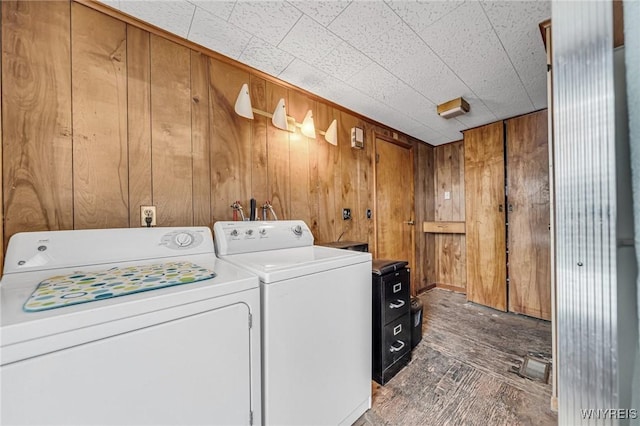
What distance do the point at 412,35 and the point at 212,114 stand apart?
52.5 inches

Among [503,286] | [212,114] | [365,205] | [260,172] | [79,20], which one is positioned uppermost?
[79,20]

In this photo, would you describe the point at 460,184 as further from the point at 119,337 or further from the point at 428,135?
the point at 119,337

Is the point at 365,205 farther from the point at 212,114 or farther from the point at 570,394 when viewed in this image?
the point at 570,394

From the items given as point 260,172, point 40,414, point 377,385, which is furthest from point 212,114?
point 377,385

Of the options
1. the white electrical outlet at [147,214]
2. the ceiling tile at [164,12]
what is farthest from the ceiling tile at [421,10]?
the white electrical outlet at [147,214]

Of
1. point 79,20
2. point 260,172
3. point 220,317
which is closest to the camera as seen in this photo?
point 220,317

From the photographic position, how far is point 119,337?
2.08ft

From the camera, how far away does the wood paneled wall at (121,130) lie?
3.48 feet

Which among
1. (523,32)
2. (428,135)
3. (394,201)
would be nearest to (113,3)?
(523,32)

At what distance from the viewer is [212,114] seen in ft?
5.13

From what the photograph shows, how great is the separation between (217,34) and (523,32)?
5.93 feet

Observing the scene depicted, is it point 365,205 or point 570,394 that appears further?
point 365,205

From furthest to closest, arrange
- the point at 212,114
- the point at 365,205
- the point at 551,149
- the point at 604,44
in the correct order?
the point at 365,205, the point at 212,114, the point at 551,149, the point at 604,44

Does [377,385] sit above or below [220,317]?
below
